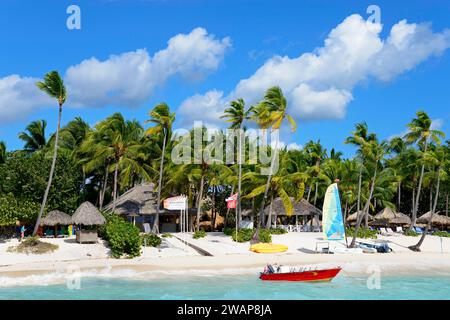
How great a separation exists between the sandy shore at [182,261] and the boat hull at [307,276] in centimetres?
313

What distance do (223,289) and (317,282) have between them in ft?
14.2

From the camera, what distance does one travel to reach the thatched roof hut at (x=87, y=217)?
89.7 ft

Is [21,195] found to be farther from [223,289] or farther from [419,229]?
[419,229]

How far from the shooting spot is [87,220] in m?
27.4

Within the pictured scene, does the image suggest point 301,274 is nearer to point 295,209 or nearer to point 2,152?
point 295,209

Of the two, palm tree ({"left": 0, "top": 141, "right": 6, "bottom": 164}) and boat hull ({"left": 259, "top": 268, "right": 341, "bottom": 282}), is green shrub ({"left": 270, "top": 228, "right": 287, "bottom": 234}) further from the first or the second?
palm tree ({"left": 0, "top": 141, "right": 6, "bottom": 164})

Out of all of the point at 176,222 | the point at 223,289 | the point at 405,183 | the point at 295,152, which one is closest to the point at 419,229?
the point at 405,183

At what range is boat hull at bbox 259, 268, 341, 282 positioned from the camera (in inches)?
783

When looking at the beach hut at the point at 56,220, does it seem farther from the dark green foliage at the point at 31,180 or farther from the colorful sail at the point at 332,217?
the colorful sail at the point at 332,217

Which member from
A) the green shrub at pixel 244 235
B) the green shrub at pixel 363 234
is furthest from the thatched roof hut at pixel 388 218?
the green shrub at pixel 244 235

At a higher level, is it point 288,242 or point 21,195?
point 21,195

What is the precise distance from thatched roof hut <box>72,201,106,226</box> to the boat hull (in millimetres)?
11819

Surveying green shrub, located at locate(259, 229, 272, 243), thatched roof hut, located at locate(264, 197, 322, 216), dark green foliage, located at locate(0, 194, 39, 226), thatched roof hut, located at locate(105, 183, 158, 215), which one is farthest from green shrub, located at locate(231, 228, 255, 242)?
dark green foliage, located at locate(0, 194, 39, 226)

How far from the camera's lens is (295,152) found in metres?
44.7
